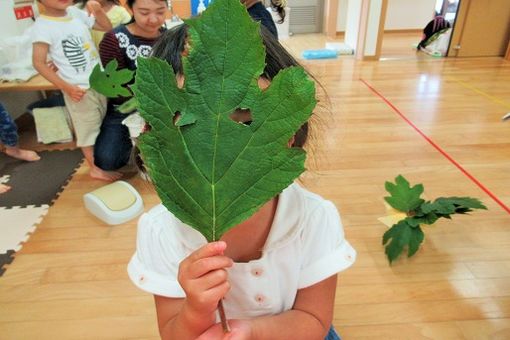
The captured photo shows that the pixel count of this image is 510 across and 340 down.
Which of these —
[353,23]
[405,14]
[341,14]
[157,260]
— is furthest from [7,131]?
[405,14]

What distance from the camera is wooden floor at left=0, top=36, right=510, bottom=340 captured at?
3.42ft

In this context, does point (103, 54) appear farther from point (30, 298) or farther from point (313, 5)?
point (313, 5)

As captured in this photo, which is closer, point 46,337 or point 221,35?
point 221,35

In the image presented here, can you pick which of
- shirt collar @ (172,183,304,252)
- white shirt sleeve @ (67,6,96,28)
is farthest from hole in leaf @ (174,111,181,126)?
white shirt sleeve @ (67,6,96,28)

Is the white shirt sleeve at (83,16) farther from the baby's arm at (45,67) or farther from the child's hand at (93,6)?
the baby's arm at (45,67)

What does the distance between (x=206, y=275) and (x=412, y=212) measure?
1.22m

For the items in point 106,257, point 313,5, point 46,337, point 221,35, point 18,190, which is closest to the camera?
point 221,35

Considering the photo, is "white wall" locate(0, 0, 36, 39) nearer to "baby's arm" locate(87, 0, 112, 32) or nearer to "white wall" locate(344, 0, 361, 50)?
"baby's arm" locate(87, 0, 112, 32)

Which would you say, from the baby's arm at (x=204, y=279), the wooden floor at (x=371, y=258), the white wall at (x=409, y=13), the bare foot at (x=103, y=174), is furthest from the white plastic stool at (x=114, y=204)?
the white wall at (x=409, y=13)

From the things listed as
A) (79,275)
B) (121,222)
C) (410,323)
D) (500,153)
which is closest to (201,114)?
(410,323)

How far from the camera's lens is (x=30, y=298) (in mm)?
1131

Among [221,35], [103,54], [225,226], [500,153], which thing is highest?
[221,35]

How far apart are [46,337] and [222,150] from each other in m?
1.02

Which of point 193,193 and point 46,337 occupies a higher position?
point 193,193
